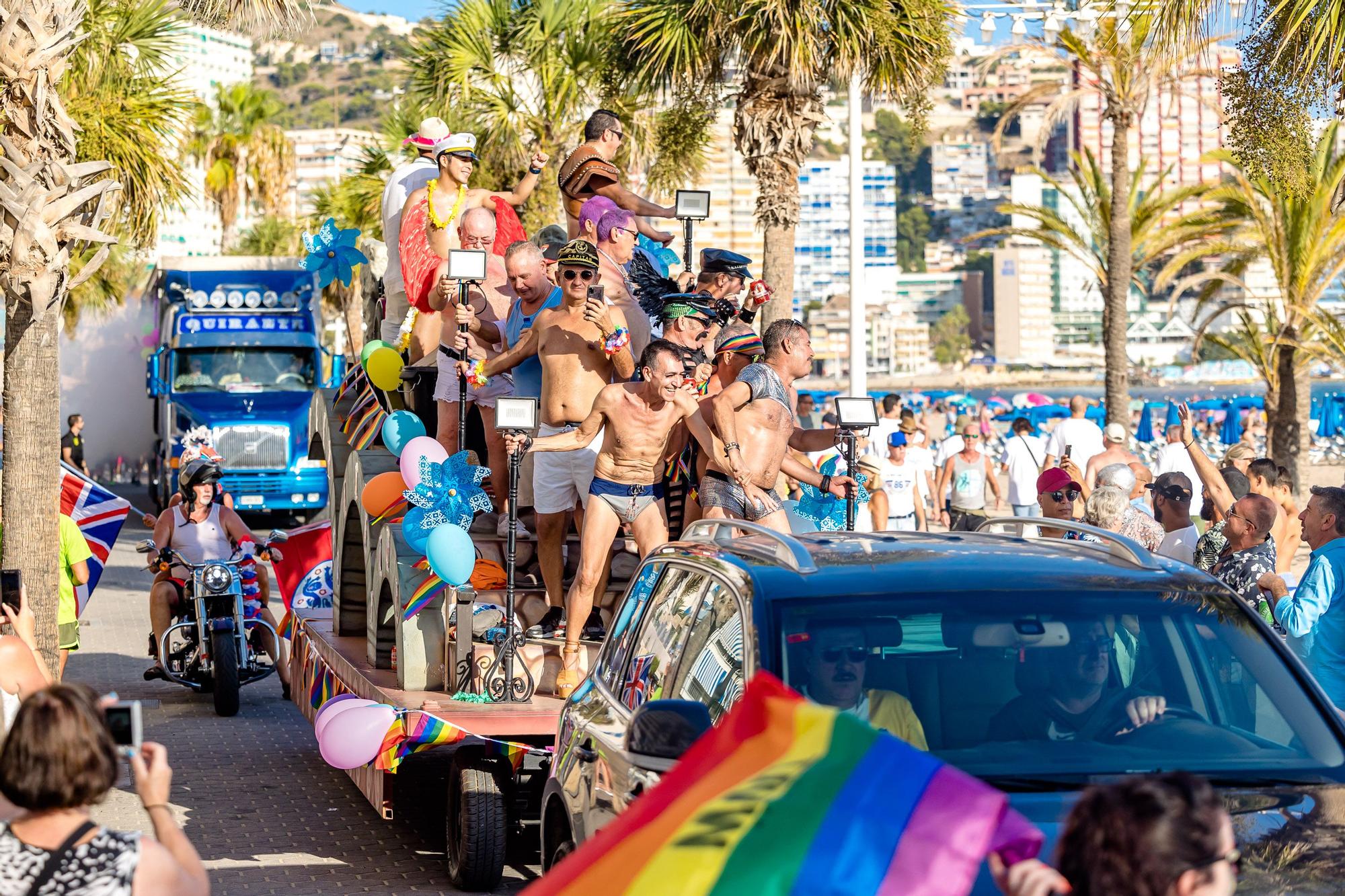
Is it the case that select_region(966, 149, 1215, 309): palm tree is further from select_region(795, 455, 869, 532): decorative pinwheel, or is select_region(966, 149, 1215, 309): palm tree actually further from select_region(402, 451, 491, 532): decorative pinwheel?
select_region(402, 451, 491, 532): decorative pinwheel

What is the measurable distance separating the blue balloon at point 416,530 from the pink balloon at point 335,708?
81 cm

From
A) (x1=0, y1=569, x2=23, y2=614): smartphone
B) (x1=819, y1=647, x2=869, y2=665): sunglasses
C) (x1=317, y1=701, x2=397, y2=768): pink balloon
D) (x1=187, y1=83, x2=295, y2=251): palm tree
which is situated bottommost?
(x1=317, y1=701, x2=397, y2=768): pink balloon

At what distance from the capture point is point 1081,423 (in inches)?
629

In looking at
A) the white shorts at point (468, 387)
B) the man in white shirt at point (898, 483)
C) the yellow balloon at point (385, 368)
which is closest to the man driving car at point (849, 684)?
the white shorts at point (468, 387)

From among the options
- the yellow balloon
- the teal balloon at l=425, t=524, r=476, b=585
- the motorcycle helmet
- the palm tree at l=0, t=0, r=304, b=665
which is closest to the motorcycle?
the motorcycle helmet

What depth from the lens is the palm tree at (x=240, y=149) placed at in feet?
133

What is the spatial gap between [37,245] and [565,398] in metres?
3.26

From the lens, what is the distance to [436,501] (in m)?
8.33

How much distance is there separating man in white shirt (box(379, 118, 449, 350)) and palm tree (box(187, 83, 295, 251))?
3073 centimetres

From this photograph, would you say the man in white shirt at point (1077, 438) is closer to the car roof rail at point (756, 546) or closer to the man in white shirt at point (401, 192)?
the man in white shirt at point (401, 192)

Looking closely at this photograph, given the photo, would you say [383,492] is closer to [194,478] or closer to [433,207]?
[433,207]

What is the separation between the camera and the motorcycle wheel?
11906 mm

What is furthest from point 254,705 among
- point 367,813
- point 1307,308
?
point 1307,308

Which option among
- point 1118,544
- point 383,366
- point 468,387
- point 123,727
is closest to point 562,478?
point 468,387
